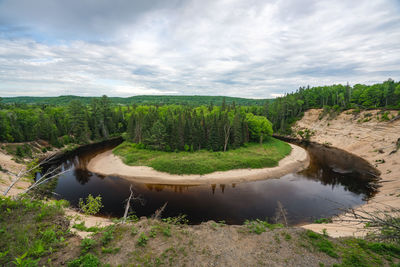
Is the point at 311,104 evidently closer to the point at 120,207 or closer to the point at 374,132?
the point at 374,132

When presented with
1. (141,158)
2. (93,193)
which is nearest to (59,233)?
(93,193)

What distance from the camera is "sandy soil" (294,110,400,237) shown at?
67.6 feet

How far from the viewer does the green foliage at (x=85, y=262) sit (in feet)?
21.9

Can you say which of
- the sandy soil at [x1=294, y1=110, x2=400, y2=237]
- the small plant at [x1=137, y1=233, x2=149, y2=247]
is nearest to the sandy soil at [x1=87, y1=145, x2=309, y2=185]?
the sandy soil at [x1=294, y1=110, x2=400, y2=237]

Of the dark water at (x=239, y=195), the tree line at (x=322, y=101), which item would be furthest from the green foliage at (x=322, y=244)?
the tree line at (x=322, y=101)

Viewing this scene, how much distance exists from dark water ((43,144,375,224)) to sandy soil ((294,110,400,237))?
2.26m

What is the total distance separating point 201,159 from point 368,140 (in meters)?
43.4

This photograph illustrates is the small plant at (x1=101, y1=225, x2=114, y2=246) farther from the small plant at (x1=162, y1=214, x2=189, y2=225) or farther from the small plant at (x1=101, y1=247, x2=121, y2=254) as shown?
the small plant at (x1=162, y1=214, x2=189, y2=225)

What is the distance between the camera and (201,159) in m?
31.8

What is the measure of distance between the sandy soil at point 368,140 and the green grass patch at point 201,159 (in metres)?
15.0

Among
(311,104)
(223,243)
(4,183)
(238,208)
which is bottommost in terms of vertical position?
(238,208)

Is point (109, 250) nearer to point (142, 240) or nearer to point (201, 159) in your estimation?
point (142, 240)

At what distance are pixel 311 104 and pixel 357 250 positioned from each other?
75.1 m

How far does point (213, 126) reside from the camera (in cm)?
3947
